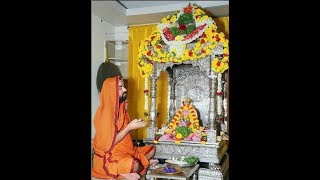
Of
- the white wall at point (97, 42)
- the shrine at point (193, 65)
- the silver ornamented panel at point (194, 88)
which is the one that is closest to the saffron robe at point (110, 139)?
the white wall at point (97, 42)

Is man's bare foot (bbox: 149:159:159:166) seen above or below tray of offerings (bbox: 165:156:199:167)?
below

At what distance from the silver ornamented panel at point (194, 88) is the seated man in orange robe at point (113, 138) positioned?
0.99 m

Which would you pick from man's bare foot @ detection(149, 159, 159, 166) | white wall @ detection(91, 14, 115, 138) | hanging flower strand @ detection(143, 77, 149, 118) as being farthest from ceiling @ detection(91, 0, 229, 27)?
man's bare foot @ detection(149, 159, 159, 166)

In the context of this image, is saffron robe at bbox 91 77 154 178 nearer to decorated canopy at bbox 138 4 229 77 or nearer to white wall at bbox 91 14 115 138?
white wall at bbox 91 14 115 138

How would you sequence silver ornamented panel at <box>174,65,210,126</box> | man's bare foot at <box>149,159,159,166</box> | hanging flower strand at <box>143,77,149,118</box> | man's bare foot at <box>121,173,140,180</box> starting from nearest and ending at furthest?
man's bare foot at <box>121,173,140,180</box>
man's bare foot at <box>149,159,159,166</box>
hanging flower strand at <box>143,77,149,118</box>
silver ornamented panel at <box>174,65,210,126</box>

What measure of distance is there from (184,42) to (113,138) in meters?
1.04

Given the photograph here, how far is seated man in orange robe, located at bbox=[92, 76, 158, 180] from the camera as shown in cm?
184

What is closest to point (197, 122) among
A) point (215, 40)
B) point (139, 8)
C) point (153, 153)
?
point (153, 153)

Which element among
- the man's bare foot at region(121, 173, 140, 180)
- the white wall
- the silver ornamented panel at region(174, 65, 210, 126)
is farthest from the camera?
the silver ornamented panel at region(174, 65, 210, 126)

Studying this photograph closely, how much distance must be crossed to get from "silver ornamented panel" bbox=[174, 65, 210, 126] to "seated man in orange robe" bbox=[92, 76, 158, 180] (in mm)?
988
